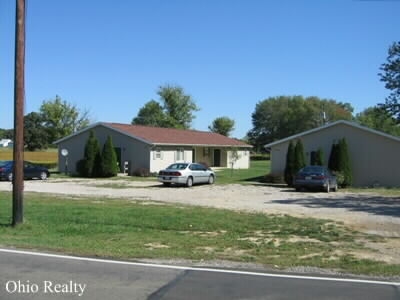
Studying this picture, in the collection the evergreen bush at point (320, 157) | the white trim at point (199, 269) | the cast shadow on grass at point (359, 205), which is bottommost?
the white trim at point (199, 269)

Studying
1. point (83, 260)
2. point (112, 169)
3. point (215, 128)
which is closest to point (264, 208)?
point (83, 260)

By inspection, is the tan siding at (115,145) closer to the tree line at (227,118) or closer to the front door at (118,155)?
the front door at (118,155)

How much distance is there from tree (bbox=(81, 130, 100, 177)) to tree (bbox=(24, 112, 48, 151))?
235 ft

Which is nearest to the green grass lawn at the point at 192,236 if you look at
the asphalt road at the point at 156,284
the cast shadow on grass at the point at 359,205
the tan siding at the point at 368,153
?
the asphalt road at the point at 156,284

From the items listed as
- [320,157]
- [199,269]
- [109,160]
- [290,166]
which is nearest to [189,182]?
[290,166]

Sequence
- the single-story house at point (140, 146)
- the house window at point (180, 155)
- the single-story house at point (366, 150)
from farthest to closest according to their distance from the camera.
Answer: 1. the house window at point (180, 155)
2. the single-story house at point (140, 146)
3. the single-story house at point (366, 150)

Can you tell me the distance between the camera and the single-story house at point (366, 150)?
112ft

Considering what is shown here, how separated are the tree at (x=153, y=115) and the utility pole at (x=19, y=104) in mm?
75436

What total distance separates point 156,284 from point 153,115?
86404mm

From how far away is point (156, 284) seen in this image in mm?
7367

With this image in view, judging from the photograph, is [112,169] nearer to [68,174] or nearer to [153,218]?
[68,174]

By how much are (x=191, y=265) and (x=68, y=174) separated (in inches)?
1479

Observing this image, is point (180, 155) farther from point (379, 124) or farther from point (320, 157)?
point (379, 124)

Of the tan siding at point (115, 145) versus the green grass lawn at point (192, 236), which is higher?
the tan siding at point (115, 145)
